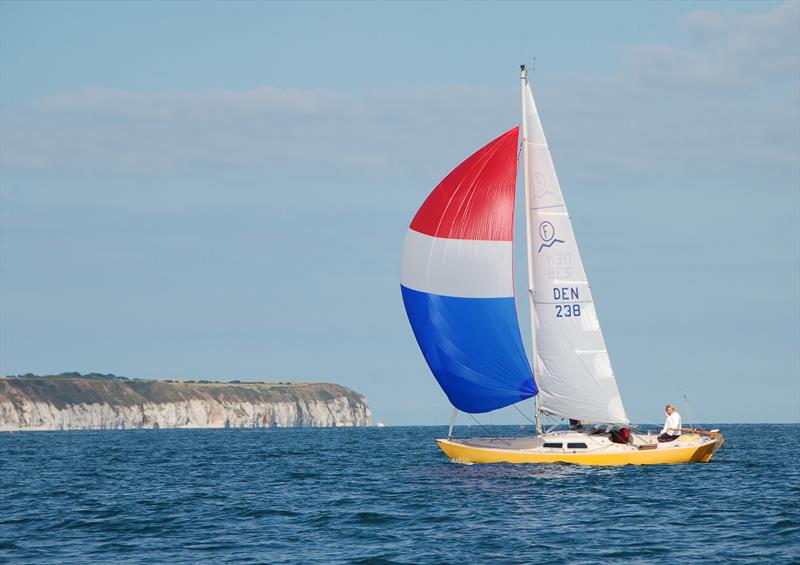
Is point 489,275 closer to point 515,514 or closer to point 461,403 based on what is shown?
point 461,403

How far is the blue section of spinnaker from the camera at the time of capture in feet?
136

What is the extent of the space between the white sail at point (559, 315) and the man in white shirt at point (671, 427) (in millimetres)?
1556

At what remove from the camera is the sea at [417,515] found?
24719mm

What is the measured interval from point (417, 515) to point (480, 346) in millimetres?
12011

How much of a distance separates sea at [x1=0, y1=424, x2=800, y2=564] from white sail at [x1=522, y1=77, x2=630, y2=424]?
274 centimetres

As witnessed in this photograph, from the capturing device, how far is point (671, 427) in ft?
139

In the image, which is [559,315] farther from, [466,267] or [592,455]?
[592,455]

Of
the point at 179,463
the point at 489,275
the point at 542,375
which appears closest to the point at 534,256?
the point at 489,275

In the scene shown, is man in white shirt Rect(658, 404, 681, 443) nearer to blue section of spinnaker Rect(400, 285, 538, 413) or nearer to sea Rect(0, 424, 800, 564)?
sea Rect(0, 424, 800, 564)

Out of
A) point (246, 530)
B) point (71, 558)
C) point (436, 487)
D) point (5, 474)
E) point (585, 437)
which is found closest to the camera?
point (71, 558)

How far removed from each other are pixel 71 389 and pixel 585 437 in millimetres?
162111

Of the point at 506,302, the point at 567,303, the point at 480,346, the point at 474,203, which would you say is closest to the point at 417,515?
the point at 480,346

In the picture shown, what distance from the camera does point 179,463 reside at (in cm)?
5719

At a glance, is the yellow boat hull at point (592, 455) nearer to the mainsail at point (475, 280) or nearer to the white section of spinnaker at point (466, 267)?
the mainsail at point (475, 280)
